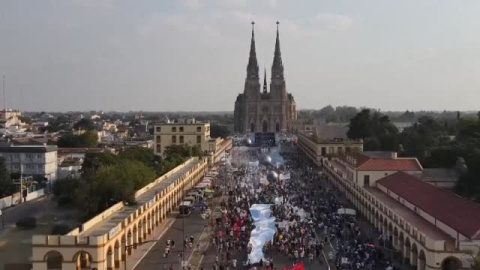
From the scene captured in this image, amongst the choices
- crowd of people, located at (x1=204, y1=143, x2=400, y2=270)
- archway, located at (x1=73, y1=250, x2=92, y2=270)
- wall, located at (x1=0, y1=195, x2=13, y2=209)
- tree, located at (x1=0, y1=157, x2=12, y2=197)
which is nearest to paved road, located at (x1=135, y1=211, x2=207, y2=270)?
crowd of people, located at (x1=204, y1=143, x2=400, y2=270)


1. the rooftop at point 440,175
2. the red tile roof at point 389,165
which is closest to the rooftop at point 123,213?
the red tile roof at point 389,165

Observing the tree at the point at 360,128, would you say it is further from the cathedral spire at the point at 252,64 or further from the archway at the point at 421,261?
the cathedral spire at the point at 252,64

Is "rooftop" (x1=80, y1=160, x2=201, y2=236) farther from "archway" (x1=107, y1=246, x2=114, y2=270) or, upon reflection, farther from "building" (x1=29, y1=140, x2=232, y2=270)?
"archway" (x1=107, y1=246, x2=114, y2=270)

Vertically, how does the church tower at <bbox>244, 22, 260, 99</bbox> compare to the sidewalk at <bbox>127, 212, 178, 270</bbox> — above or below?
above

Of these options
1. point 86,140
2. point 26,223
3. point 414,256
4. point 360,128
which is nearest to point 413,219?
point 414,256

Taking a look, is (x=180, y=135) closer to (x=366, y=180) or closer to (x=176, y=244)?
(x=366, y=180)

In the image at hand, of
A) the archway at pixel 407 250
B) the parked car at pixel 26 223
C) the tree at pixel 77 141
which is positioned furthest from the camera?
the tree at pixel 77 141
